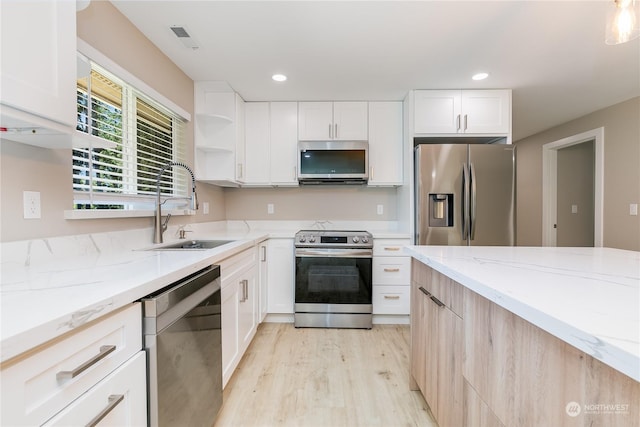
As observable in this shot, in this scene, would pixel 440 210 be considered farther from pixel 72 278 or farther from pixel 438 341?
pixel 72 278

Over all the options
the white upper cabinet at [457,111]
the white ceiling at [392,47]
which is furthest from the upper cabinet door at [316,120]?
the white upper cabinet at [457,111]

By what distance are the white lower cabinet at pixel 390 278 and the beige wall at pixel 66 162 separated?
6.56 ft

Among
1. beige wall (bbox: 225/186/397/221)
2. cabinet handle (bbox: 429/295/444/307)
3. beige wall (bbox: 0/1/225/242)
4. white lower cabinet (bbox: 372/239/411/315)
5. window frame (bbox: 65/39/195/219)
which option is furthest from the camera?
beige wall (bbox: 225/186/397/221)

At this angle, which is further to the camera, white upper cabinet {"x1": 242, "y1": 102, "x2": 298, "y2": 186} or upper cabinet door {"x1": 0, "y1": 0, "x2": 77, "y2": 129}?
white upper cabinet {"x1": 242, "y1": 102, "x2": 298, "y2": 186}

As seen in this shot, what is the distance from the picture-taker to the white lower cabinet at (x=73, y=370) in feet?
1.71

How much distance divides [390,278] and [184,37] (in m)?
2.62

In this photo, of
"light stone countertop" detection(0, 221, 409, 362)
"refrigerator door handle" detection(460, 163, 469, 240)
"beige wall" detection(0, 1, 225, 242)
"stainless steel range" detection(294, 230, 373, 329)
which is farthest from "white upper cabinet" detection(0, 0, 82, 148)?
"refrigerator door handle" detection(460, 163, 469, 240)

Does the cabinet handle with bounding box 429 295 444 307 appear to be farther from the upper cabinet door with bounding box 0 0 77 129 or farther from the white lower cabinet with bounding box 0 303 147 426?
the upper cabinet door with bounding box 0 0 77 129

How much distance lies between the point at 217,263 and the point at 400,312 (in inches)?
78.0

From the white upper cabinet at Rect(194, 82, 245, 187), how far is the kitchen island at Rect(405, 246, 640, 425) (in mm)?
2069

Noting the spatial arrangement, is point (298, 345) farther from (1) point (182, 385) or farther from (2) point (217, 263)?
(1) point (182, 385)

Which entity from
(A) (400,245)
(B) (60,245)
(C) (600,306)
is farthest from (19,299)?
(A) (400,245)

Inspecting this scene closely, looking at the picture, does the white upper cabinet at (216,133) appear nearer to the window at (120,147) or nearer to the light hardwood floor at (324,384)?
the window at (120,147)

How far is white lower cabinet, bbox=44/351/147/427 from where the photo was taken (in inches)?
25.0
